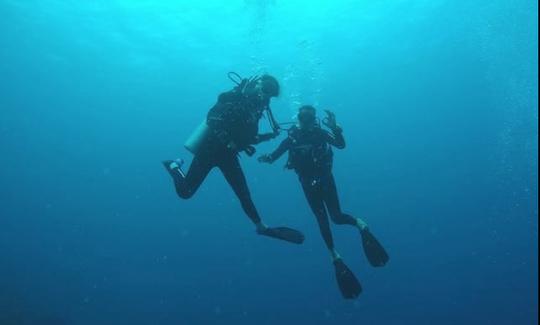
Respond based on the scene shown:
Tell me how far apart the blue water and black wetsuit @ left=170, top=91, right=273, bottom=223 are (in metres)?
17.1

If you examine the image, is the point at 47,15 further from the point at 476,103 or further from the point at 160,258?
the point at 476,103

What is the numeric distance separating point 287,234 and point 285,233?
45 mm

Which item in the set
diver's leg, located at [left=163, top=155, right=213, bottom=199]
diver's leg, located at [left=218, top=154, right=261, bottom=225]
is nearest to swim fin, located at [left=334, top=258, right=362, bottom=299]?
diver's leg, located at [left=218, top=154, right=261, bottom=225]

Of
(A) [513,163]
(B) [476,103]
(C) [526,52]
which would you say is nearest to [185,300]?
(B) [476,103]

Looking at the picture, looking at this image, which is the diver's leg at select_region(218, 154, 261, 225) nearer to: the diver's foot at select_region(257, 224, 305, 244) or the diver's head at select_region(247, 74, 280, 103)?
the diver's foot at select_region(257, 224, 305, 244)

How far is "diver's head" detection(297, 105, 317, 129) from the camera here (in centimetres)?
745

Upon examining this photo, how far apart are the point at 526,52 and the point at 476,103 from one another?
6908 mm

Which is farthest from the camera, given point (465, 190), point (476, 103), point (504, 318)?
point (504, 318)

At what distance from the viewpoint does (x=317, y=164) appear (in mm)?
7562

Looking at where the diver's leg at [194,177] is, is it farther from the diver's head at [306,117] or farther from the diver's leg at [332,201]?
the diver's leg at [332,201]

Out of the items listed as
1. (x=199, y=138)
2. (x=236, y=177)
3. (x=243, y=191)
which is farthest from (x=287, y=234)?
(x=199, y=138)

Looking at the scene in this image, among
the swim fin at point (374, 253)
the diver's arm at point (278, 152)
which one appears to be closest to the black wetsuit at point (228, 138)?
the diver's arm at point (278, 152)

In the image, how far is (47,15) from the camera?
25.2m

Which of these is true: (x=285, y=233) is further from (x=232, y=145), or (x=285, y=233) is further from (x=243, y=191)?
(x=232, y=145)
